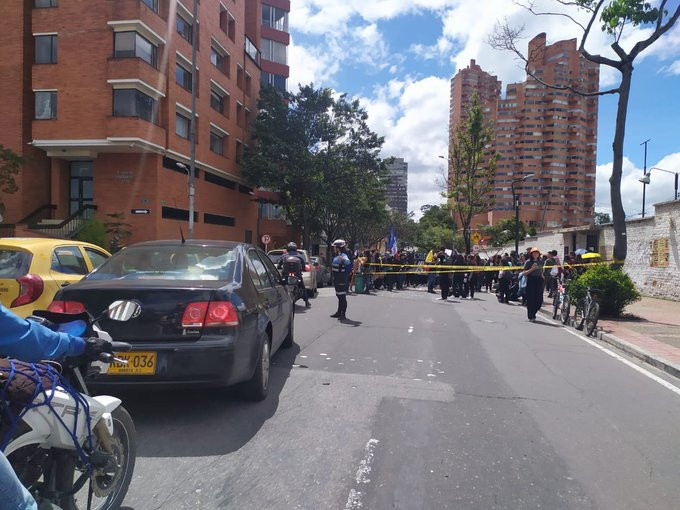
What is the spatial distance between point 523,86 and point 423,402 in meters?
103

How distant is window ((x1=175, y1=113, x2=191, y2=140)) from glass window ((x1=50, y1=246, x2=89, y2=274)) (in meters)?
22.5

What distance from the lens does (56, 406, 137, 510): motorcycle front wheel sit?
230cm

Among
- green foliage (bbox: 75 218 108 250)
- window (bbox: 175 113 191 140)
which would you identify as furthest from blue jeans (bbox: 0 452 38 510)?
window (bbox: 175 113 191 140)

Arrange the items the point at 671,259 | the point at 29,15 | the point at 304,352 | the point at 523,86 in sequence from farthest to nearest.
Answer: the point at 523,86, the point at 29,15, the point at 671,259, the point at 304,352

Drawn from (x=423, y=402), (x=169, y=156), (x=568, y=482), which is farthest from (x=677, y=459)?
(x=169, y=156)

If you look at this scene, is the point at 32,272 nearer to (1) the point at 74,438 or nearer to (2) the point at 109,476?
(2) the point at 109,476

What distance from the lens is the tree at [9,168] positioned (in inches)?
898

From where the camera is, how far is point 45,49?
995 inches

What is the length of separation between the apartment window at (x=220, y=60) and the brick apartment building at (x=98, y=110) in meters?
3.60

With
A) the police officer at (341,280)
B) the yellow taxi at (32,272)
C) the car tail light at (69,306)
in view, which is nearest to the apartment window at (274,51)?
the police officer at (341,280)

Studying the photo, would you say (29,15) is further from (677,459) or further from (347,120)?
(677,459)

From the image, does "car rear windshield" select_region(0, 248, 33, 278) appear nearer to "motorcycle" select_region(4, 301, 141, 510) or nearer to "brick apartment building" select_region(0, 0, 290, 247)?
"motorcycle" select_region(4, 301, 141, 510)

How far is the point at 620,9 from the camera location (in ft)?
41.9

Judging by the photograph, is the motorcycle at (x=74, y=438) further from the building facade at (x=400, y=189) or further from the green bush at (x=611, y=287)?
the building facade at (x=400, y=189)
